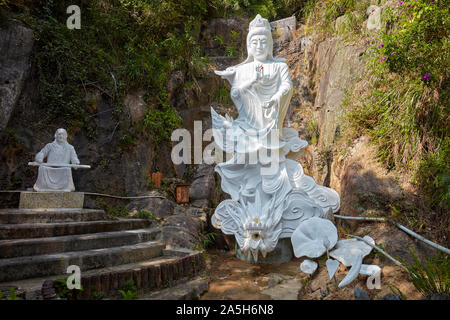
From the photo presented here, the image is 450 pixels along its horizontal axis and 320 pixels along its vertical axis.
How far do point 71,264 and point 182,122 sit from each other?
5.78 meters

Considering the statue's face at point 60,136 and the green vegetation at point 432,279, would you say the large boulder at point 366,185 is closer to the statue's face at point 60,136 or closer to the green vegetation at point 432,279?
the green vegetation at point 432,279

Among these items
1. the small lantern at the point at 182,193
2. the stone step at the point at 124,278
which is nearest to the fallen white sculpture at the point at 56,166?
the small lantern at the point at 182,193

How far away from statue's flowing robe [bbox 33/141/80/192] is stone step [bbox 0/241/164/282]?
6.69 ft

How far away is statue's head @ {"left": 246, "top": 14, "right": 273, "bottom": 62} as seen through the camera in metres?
5.15

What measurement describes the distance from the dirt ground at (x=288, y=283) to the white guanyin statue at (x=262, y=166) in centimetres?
40

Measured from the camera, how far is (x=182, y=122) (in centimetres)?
864

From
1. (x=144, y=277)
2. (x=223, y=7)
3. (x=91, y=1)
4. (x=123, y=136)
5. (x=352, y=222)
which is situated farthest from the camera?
(x=223, y=7)

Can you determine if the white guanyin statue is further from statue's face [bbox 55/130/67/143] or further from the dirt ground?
statue's face [bbox 55/130/67/143]

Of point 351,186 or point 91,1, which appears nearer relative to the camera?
point 351,186

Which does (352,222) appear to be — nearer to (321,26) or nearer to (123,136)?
(123,136)

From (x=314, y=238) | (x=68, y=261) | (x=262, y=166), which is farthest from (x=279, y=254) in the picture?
(x=68, y=261)

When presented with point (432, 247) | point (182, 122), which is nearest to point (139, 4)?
point (182, 122)

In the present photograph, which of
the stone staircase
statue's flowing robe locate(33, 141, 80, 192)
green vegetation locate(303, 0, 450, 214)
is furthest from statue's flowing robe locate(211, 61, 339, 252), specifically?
statue's flowing robe locate(33, 141, 80, 192)

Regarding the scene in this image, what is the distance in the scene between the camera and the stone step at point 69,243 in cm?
334
